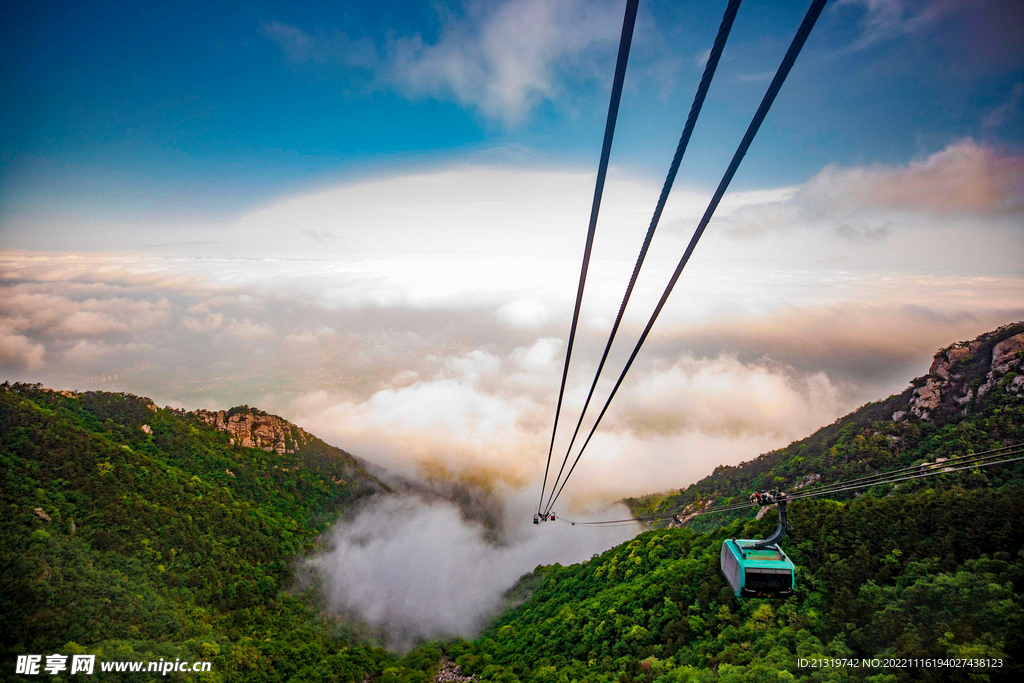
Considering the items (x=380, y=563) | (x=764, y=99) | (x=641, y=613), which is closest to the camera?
(x=764, y=99)

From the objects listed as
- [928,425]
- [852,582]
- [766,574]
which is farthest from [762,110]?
[928,425]

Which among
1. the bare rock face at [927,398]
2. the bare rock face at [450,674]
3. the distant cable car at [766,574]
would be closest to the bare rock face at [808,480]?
the bare rock face at [927,398]

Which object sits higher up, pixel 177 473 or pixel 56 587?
pixel 177 473

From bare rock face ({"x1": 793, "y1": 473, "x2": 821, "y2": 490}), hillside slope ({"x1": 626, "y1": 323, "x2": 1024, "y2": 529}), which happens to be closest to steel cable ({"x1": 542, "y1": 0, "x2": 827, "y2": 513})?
hillside slope ({"x1": 626, "y1": 323, "x2": 1024, "y2": 529})

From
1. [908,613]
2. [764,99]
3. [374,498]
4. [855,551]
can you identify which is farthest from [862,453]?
[374,498]

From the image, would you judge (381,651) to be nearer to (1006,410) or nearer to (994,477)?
(994,477)

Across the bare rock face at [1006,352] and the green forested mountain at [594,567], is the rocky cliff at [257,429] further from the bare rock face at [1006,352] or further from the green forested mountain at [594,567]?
the bare rock face at [1006,352]
